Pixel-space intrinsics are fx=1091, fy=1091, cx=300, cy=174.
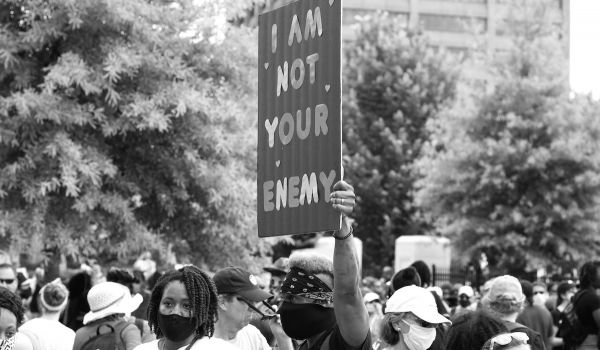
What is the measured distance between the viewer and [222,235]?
17.0 metres

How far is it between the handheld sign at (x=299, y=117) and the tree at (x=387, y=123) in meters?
30.9

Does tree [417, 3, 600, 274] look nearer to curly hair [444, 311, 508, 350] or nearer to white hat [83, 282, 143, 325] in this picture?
white hat [83, 282, 143, 325]

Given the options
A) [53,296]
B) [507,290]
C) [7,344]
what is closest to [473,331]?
[7,344]

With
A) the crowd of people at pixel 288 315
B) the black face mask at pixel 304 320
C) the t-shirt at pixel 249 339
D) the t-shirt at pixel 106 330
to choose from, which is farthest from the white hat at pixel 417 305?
the t-shirt at pixel 106 330

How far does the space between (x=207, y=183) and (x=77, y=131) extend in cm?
208

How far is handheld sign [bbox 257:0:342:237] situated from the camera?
190 inches

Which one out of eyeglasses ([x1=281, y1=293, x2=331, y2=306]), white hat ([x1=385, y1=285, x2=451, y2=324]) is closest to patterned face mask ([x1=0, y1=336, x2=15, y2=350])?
eyeglasses ([x1=281, y1=293, x2=331, y2=306])

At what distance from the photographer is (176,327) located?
4.49m

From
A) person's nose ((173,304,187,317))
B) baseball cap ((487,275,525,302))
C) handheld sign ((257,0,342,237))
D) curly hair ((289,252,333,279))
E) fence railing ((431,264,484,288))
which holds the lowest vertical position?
fence railing ((431,264,484,288))

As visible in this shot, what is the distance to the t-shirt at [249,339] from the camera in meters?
6.38

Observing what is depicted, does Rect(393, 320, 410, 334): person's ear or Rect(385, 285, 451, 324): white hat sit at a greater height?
Rect(385, 285, 451, 324): white hat

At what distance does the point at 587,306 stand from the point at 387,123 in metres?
28.8

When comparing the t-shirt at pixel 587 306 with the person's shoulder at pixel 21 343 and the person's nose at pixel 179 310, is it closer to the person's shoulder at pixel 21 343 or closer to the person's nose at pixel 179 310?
the person's shoulder at pixel 21 343

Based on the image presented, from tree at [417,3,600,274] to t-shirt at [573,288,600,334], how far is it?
19.7 meters
